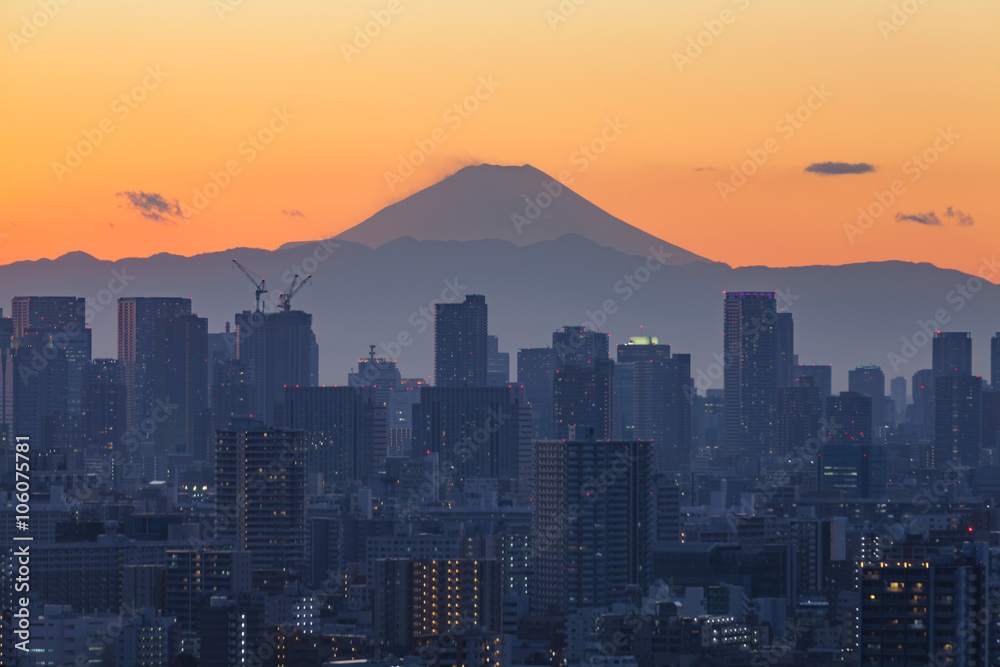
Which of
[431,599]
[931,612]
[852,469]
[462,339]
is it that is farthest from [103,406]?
[931,612]

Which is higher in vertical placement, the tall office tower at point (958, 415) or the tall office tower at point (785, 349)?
the tall office tower at point (785, 349)

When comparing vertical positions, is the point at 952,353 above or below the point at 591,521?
above

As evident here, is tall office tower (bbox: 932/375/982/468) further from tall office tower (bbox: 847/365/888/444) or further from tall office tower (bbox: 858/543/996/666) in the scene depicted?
tall office tower (bbox: 858/543/996/666)

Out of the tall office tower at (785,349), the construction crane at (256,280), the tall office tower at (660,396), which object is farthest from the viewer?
the construction crane at (256,280)

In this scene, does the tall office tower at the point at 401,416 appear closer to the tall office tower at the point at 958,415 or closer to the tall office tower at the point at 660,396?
the tall office tower at the point at 660,396

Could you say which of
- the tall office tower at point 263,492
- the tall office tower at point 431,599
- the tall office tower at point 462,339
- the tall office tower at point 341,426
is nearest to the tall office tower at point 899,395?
the tall office tower at point 462,339

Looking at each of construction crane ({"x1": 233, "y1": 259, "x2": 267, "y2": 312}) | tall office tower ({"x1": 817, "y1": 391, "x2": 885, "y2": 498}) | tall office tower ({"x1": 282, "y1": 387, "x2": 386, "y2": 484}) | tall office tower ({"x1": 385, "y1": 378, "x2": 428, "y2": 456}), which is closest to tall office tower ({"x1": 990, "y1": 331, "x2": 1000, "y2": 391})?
tall office tower ({"x1": 817, "y1": 391, "x2": 885, "y2": 498})

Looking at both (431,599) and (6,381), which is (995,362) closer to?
(6,381)
